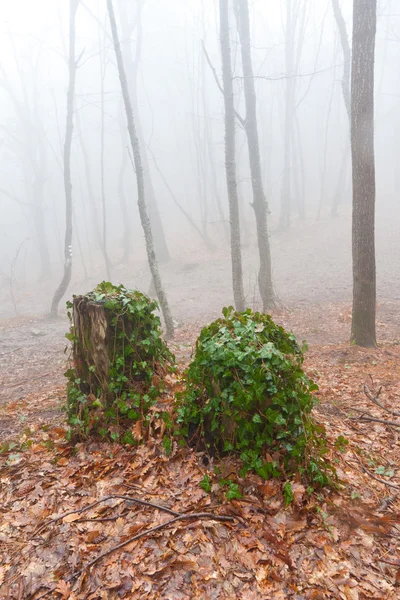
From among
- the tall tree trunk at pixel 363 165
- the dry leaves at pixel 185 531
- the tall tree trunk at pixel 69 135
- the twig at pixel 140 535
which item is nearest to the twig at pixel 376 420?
the dry leaves at pixel 185 531

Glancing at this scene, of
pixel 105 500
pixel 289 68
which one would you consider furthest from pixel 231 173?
pixel 289 68

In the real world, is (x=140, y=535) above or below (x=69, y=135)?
below

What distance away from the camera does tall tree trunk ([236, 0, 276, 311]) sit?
1200 cm

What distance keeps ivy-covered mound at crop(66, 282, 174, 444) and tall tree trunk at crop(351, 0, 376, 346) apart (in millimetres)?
4670

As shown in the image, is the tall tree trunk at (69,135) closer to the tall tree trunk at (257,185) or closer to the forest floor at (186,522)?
the tall tree trunk at (257,185)

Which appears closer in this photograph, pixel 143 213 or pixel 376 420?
pixel 376 420

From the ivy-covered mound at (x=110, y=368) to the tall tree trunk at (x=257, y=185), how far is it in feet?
28.1

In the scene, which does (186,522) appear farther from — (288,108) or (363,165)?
(288,108)

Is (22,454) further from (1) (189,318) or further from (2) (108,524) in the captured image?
(1) (189,318)

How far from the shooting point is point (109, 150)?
172ft

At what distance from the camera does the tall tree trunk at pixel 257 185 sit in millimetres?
12000

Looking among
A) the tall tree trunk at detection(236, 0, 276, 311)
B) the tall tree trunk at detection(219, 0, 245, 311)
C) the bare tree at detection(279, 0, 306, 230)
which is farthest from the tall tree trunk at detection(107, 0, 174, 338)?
the bare tree at detection(279, 0, 306, 230)

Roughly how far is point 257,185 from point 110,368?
1038cm

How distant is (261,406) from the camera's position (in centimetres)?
279
